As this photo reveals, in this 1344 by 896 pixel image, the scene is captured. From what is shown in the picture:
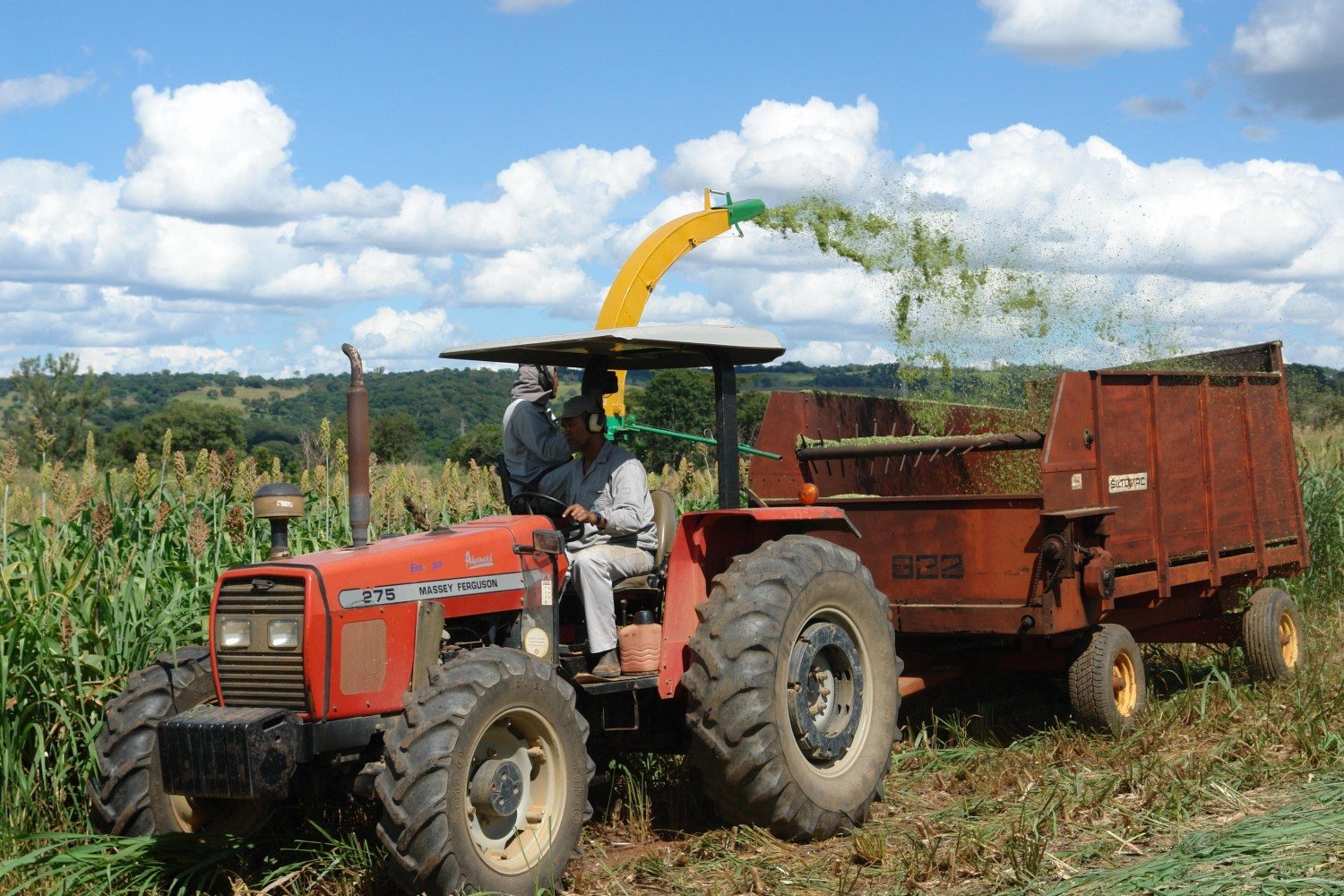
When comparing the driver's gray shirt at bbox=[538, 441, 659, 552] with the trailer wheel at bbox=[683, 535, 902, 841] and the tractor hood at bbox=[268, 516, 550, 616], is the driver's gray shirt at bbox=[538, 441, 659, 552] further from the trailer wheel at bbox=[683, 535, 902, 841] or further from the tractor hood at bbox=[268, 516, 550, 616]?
the trailer wheel at bbox=[683, 535, 902, 841]

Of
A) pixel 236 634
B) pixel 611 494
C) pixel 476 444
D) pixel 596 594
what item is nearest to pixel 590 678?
pixel 596 594

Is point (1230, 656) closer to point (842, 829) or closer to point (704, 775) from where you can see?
point (842, 829)

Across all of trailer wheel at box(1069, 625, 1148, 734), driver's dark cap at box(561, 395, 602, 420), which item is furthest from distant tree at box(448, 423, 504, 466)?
driver's dark cap at box(561, 395, 602, 420)

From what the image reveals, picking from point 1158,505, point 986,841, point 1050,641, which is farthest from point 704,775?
point 1158,505

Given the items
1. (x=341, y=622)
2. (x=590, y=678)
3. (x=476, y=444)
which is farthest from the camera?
(x=476, y=444)

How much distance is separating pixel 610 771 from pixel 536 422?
1.75 metres

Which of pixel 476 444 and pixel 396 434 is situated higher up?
pixel 396 434

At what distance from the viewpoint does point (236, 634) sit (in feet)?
17.0

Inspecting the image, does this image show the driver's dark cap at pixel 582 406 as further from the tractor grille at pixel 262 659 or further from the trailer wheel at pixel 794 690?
the tractor grille at pixel 262 659

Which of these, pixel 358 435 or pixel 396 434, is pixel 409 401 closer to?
pixel 396 434

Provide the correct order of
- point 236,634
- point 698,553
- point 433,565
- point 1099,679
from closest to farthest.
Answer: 1. point 236,634
2. point 433,565
3. point 698,553
4. point 1099,679

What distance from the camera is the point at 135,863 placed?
520 centimetres

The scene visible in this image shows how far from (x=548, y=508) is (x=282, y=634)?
1603mm

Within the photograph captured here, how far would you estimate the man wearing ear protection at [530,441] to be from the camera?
6.48 metres
